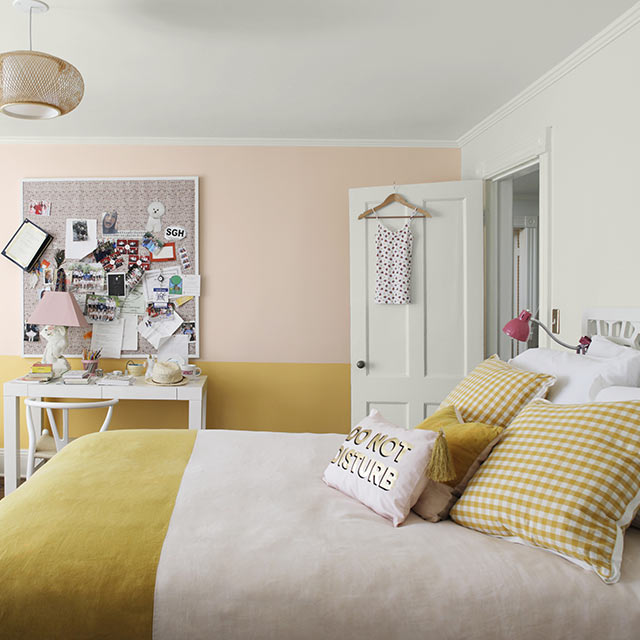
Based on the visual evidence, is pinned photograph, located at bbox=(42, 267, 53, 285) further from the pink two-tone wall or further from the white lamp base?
the white lamp base

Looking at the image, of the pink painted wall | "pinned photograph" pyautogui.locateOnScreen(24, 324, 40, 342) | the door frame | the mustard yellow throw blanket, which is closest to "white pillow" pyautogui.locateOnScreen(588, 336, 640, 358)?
the door frame

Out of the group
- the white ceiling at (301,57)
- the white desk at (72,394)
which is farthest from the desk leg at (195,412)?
the white ceiling at (301,57)

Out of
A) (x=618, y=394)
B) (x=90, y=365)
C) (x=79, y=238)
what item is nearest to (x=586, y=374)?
(x=618, y=394)

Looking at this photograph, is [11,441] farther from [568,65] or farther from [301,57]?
[568,65]

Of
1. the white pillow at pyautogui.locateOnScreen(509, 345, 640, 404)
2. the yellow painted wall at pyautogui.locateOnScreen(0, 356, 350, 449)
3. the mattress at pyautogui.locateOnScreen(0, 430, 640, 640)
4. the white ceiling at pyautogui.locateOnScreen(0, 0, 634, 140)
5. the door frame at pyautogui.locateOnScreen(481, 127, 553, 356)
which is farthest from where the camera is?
the yellow painted wall at pyautogui.locateOnScreen(0, 356, 350, 449)

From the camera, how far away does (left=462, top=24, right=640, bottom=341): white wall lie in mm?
2260

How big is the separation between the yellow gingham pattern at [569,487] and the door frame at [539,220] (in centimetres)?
146

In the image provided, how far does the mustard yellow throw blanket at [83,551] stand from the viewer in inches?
48.3

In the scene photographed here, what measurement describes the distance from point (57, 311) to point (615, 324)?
328 cm

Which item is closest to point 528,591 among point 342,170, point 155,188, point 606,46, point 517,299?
point 606,46

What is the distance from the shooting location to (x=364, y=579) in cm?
128

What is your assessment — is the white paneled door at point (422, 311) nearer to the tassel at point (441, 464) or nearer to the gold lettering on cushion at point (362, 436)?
the gold lettering on cushion at point (362, 436)

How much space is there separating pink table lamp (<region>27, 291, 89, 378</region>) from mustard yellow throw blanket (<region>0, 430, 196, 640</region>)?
199 centimetres

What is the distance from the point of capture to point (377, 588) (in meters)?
1.26
